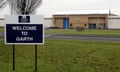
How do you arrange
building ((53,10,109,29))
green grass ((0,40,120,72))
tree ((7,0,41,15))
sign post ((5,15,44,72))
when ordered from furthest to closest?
building ((53,10,109,29)), tree ((7,0,41,15)), green grass ((0,40,120,72)), sign post ((5,15,44,72))

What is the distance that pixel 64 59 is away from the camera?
14.0 m

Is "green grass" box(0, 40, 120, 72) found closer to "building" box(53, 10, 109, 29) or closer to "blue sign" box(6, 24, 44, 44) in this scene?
"blue sign" box(6, 24, 44, 44)

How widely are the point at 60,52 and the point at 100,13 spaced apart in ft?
286

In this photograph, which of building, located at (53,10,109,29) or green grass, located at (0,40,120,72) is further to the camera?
building, located at (53,10,109,29)

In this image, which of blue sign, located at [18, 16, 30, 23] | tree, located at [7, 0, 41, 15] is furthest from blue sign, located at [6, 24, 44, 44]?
tree, located at [7, 0, 41, 15]

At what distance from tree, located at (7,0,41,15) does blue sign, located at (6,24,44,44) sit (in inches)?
1244

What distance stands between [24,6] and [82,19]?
61714mm

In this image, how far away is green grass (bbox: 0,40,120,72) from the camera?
12645mm

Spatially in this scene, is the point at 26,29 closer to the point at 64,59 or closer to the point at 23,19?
the point at 23,19

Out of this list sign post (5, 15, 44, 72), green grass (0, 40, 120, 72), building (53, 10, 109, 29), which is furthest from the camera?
building (53, 10, 109, 29)

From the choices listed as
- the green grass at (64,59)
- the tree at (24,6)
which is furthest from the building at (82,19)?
the green grass at (64,59)

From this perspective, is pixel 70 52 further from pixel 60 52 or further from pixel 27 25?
pixel 27 25

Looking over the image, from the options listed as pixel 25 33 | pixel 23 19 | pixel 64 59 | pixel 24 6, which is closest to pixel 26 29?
pixel 25 33

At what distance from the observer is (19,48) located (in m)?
16.7
